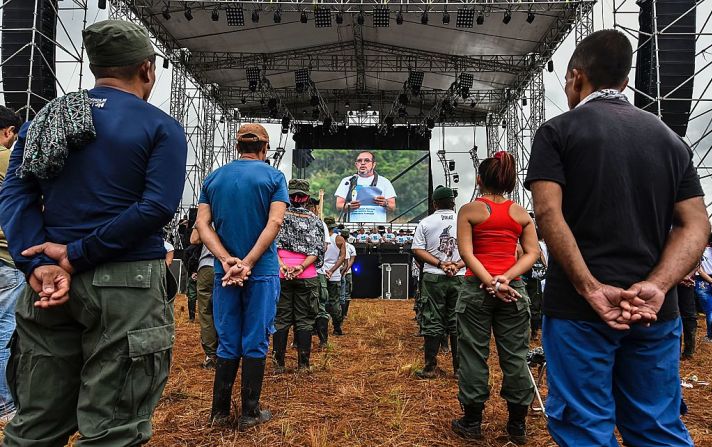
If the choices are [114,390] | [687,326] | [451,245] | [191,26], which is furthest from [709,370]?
[191,26]

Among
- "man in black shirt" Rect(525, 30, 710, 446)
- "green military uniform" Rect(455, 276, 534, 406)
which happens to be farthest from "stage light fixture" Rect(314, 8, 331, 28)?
"man in black shirt" Rect(525, 30, 710, 446)

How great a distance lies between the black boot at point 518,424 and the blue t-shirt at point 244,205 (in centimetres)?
168

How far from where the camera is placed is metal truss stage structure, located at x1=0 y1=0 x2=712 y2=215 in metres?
13.6

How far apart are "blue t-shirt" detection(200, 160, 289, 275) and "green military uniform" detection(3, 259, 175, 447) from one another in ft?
4.61

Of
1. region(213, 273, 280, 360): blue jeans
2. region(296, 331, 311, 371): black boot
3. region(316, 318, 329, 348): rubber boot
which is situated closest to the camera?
region(213, 273, 280, 360): blue jeans

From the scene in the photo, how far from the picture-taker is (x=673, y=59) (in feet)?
27.9

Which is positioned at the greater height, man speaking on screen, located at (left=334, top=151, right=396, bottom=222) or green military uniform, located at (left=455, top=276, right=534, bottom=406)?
man speaking on screen, located at (left=334, top=151, right=396, bottom=222)

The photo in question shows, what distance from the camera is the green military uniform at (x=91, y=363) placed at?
5.19ft

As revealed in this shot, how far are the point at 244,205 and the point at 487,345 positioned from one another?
1722 mm

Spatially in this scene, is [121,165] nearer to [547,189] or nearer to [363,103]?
[547,189]

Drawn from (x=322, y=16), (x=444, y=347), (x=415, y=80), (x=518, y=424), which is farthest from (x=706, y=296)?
(x=415, y=80)

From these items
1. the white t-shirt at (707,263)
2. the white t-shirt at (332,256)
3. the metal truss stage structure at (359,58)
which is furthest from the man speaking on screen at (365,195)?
the white t-shirt at (707,263)

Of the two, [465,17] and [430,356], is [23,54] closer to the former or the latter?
[430,356]

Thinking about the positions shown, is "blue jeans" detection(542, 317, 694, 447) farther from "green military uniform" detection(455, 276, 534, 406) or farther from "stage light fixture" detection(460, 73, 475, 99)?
"stage light fixture" detection(460, 73, 475, 99)
